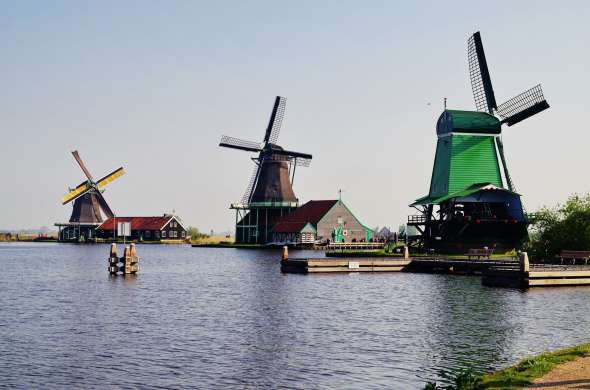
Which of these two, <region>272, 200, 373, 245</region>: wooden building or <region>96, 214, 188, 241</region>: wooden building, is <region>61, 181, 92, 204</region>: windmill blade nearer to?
<region>96, 214, 188, 241</region>: wooden building

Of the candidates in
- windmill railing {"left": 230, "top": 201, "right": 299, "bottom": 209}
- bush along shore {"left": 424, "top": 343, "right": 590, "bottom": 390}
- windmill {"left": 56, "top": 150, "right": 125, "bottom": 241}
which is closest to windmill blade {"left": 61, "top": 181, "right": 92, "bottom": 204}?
windmill {"left": 56, "top": 150, "right": 125, "bottom": 241}

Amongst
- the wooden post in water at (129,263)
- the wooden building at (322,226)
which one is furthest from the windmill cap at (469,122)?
the wooden building at (322,226)

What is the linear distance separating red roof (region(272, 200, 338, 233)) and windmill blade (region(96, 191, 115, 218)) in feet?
168

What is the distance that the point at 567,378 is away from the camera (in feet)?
59.0

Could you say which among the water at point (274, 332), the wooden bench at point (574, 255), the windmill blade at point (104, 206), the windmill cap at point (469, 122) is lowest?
the water at point (274, 332)

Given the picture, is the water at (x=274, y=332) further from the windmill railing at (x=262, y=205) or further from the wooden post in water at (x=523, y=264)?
the windmill railing at (x=262, y=205)

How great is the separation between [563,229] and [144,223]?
11208cm

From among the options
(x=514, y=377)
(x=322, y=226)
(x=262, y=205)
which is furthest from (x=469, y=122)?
(x=514, y=377)

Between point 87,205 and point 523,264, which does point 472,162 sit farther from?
point 87,205

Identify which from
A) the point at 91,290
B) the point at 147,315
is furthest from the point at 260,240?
the point at 147,315

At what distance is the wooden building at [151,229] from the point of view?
161 meters

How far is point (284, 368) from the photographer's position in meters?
24.5

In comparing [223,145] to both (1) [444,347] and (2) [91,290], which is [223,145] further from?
(1) [444,347]

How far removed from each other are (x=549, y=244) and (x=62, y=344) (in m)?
46.2
